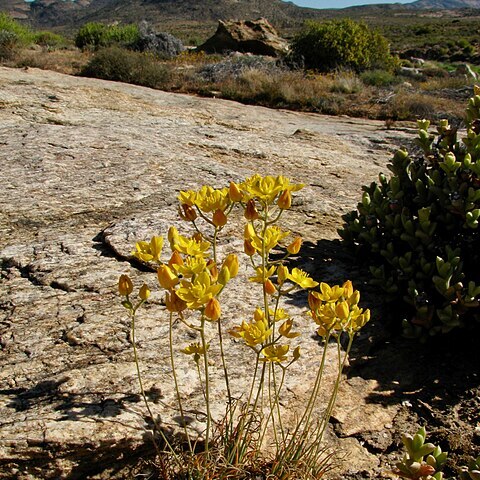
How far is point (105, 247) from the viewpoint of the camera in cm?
273

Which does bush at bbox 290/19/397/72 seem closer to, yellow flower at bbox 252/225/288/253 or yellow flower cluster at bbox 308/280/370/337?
yellow flower at bbox 252/225/288/253

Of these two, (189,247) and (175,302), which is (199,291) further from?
(189,247)

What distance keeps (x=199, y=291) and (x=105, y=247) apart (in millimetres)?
1501

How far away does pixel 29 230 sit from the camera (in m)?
2.85

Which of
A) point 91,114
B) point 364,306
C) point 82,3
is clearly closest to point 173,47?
point 91,114

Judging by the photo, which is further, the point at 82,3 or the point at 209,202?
the point at 82,3

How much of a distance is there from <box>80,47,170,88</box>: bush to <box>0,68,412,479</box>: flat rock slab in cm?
483

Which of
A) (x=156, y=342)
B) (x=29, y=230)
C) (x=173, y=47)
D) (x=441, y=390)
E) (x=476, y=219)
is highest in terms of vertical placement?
(x=173, y=47)

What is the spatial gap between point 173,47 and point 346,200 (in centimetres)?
1670

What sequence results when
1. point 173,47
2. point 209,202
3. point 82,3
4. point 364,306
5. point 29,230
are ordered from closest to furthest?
point 209,202 → point 364,306 → point 29,230 → point 173,47 → point 82,3

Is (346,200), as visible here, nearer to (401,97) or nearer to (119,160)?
(119,160)

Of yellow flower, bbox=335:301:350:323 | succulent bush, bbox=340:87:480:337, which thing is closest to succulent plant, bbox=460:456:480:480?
yellow flower, bbox=335:301:350:323

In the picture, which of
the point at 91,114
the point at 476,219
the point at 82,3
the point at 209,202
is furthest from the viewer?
the point at 82,3

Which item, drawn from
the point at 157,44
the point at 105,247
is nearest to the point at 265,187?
the point at 105,247
